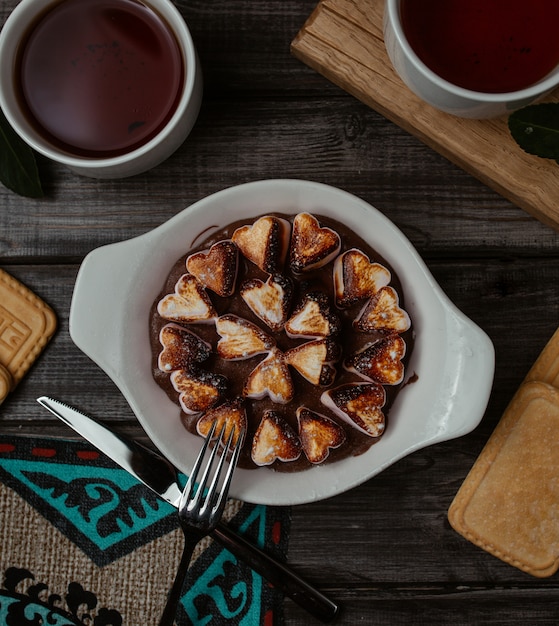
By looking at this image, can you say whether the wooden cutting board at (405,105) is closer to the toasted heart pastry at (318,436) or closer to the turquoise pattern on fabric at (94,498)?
the toasted heart pastry at (318,436)

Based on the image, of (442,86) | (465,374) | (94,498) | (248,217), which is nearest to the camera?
(442,86)

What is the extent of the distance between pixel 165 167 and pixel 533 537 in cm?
92

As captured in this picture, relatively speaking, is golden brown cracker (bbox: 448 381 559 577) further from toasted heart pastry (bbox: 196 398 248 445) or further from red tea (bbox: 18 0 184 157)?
red tea (bbox: 18 0 184 157)

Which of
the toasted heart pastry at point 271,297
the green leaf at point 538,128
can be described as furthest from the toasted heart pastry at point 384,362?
the green leaf at point 538,128

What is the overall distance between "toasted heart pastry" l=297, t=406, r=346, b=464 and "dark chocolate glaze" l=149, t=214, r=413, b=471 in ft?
0.10

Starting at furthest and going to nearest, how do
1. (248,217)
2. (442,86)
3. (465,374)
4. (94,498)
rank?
(94,498) < (248,217) < (465,374) < (442,86)

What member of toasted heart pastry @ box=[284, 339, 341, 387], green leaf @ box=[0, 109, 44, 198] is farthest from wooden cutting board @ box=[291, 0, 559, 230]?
green leaf @ box=[0, 109, 44, 198]

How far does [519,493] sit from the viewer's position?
1.18 meters

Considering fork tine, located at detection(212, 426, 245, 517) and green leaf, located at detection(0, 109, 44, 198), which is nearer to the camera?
fork tine, located at detection(212, 426, 245, 517)

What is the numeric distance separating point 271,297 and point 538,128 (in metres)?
0.48

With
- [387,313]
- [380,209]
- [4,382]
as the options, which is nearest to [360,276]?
[387,313]

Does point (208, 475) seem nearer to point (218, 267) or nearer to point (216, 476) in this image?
point (216, 476)

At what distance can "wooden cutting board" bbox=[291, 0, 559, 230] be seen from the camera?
1111mm

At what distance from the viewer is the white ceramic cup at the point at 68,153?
1017 millimetres
